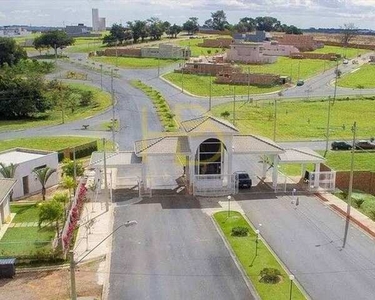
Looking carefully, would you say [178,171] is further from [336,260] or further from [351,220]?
[336,260]

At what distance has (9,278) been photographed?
28.4m

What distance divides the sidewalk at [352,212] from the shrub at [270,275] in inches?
382

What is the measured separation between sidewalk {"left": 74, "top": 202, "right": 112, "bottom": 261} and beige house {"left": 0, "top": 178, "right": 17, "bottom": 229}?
5323 millimetres

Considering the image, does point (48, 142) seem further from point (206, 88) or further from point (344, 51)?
point (344, 51)

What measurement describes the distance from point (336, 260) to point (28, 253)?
18.1m

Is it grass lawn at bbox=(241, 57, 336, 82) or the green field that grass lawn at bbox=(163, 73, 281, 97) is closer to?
grass lawn at bbox=(241, 57, 336, 82)

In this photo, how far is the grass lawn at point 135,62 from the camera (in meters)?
131

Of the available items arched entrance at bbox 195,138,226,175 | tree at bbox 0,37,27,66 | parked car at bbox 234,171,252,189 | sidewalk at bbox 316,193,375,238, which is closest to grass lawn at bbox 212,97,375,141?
parked car at bbox 234,171,252,189

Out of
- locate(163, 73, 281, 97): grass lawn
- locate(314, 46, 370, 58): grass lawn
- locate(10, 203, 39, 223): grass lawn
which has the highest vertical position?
locate(314, 46, 370, 58): grass lawn

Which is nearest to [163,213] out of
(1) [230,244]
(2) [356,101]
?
(1) [230,244]

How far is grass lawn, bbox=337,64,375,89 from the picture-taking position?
109 meters

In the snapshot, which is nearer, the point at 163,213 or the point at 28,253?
the point at 28,253

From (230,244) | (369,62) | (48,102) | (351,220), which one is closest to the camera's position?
(230,244)

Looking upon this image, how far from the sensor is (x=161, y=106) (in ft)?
272
